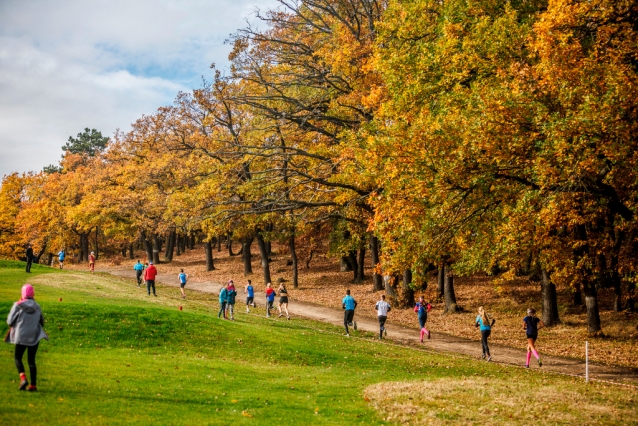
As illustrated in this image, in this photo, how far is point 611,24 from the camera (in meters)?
16.8

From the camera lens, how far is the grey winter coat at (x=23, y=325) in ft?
33.3

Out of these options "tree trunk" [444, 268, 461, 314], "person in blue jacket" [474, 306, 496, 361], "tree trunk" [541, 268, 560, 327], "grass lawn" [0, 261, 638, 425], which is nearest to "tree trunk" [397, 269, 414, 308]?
"tree trunk" [444, 268, 461, 314]

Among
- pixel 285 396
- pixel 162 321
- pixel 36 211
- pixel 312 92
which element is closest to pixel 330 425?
pixel 285 396

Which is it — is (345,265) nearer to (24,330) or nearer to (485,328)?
(485,328)

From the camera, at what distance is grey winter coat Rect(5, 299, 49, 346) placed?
10.1m

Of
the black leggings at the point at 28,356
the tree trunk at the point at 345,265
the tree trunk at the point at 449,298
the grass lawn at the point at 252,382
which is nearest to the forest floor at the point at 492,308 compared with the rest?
the tree trunk at the point at 449,298

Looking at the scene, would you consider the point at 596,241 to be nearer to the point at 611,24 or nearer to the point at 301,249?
the point at 611,24

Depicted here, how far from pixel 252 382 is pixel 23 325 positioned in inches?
246

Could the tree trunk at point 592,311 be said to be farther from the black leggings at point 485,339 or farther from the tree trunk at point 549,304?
the black leggings at point 485,339

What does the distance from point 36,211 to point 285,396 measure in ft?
188

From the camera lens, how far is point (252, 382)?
14.6m

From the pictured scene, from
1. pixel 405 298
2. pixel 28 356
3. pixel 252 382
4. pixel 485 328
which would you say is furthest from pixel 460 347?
pixel 28 356

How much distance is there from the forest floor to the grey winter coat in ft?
Answer: 58.3

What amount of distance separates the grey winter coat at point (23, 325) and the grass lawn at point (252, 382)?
0.94 m
